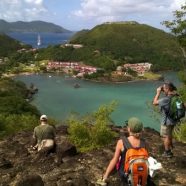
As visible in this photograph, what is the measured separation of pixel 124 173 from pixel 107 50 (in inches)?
6738

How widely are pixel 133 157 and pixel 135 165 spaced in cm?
10

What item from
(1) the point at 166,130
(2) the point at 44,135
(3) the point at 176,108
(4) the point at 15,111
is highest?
(3) the point at 176,108

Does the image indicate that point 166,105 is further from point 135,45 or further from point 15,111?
point 135,45

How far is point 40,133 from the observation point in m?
8.96

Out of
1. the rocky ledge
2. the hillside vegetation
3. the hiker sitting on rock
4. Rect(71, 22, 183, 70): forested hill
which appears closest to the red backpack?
the rocky ledge

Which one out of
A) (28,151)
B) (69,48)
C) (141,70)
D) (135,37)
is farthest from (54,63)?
(28,151)

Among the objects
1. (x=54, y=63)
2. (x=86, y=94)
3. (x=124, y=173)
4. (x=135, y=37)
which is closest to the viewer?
(x=124, y=173)

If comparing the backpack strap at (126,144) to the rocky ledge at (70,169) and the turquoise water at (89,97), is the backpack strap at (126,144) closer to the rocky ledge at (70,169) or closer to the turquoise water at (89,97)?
the rocky ledge at (70,169)

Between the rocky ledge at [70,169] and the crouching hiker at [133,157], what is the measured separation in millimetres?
2324

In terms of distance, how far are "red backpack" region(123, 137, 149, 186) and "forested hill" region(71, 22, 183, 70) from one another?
497ft

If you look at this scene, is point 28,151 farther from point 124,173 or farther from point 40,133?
point 124,173

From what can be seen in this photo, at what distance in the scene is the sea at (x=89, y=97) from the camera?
82.2m

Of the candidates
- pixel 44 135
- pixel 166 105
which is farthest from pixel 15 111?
pixel 166 105

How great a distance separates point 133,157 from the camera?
466 cm
